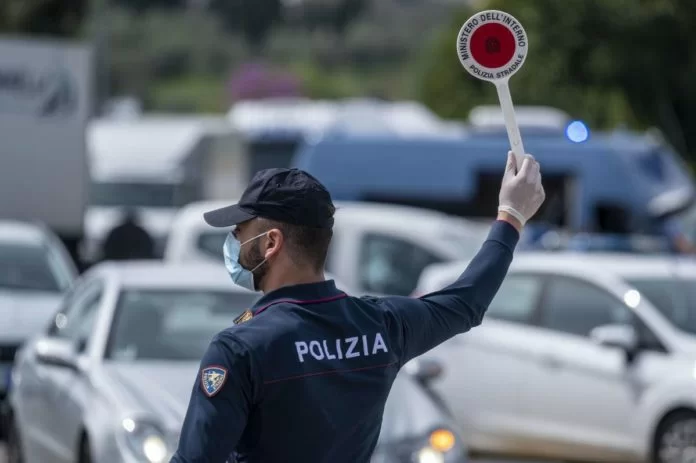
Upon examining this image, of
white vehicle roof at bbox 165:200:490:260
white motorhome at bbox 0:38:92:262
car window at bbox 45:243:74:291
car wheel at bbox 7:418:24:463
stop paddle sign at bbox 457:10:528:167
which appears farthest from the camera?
white motorhome at bbox 0:38:92:262

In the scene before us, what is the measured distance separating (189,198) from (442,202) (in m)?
11.3

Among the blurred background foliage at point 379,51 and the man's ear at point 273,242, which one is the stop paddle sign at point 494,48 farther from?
the blurred background foliage at point 379,51

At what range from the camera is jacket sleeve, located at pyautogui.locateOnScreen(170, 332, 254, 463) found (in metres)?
3.36

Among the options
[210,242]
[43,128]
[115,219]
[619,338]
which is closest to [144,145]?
[115,219]

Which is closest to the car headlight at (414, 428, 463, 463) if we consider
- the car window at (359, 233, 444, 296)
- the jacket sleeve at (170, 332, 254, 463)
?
the jacket sleeve at (170, 332, 254, 463)

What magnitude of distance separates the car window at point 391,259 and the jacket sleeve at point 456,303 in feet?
31.8

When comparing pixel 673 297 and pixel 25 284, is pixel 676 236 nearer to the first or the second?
pixel 673 297

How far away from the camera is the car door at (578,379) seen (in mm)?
10586

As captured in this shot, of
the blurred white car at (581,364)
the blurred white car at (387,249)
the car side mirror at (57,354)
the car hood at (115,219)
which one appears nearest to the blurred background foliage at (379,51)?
the car hood at (115,219)

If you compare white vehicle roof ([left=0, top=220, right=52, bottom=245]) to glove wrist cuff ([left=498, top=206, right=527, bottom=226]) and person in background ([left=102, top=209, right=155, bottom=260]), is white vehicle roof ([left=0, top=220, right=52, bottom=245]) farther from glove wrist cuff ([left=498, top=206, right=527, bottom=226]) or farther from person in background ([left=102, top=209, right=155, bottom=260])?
glove wrist cuff ([left=498, top=206, right=527, bottom=226])

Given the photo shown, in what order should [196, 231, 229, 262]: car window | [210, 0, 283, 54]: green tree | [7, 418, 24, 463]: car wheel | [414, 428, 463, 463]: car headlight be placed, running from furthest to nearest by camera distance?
1. [210, 0, 283, 54]: green tree
2. [196, 231, 229, 262]: car window
3. [7, 418, 24, 463]: car wheel
4. [414, 428, 463, 463]: car headlight

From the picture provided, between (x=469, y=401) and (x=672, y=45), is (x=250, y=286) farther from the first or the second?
(x=672, y=45)

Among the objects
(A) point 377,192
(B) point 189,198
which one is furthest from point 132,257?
(B) point 189,198

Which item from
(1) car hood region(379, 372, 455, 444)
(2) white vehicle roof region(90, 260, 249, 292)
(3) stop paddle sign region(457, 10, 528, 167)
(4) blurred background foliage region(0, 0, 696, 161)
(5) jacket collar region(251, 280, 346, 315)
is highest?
(3) stop paddle sign region(457, 10, 528, 167)
